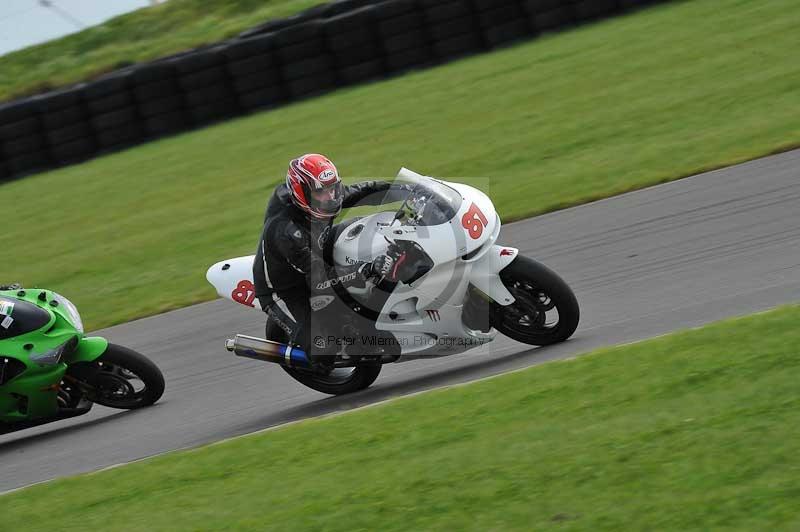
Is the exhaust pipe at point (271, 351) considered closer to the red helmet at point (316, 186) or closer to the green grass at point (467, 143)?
the red helmet at point (316, 186)

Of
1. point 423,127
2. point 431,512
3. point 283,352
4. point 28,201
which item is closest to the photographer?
point 431,512

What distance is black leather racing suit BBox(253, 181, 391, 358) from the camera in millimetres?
6570

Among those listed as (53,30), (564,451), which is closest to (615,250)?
(564,451)

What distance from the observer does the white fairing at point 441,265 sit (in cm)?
631

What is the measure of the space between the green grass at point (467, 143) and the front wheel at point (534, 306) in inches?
133

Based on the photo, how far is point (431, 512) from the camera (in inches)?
184

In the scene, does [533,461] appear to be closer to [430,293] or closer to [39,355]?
[430,293]

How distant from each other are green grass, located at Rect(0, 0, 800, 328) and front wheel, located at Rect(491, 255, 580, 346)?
133 inches

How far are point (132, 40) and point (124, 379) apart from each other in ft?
42.1

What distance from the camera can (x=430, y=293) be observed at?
6520 mm

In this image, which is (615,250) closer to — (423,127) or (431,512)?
(431,512)

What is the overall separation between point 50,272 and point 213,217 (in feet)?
6.41

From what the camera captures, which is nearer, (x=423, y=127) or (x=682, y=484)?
(x=682, y=484)

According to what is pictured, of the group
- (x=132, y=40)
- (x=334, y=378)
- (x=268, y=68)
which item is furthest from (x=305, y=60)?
(x=334, y=378)
